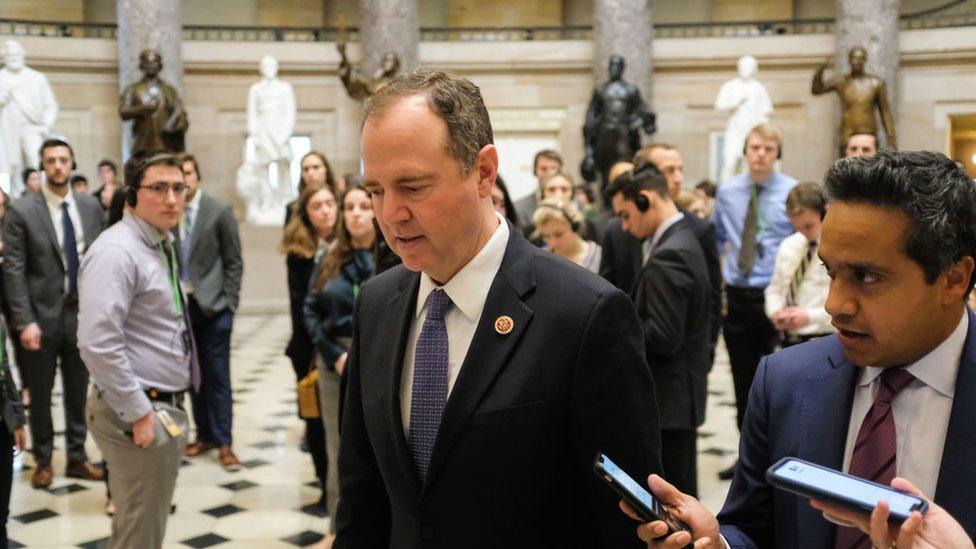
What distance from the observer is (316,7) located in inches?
929

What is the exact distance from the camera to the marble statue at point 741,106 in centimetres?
1695

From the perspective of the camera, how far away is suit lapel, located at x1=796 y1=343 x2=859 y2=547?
5.55 feet

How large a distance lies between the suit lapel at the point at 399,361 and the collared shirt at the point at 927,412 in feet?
2.77

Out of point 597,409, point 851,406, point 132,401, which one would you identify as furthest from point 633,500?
point 132,401

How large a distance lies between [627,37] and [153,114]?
27.4 ft

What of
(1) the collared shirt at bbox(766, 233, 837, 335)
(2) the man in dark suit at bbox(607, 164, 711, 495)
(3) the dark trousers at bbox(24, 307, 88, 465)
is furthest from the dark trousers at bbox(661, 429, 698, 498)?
(3) the dark trousers at bbox(24, 307, 88, 465)

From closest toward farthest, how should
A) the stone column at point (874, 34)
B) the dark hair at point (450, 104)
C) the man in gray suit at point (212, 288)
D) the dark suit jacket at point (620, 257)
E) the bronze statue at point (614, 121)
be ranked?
the dark hair at point (450, 104), the dark suit jacket at point (620, 257), the man in gray suit at point (212, 288), the bronze statue at point (614, 121), the stone column at point (874, 34)

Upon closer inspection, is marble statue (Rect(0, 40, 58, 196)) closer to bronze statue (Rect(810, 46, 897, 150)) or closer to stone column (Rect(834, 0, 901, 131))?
bronze statue (Rect(810, 46, 897, 150))

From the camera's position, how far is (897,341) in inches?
63.6

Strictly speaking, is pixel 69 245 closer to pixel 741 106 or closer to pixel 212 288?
pixel 212 288

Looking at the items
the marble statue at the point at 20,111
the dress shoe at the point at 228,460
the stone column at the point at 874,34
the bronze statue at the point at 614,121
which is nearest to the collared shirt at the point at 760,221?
the dress shoe at the point at 228,460

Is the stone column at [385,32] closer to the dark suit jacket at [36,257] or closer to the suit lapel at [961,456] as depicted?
the dark suit jacket at [36,257]

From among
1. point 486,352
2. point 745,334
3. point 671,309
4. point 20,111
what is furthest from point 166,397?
point 20,111

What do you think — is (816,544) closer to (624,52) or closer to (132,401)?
(132,401)
